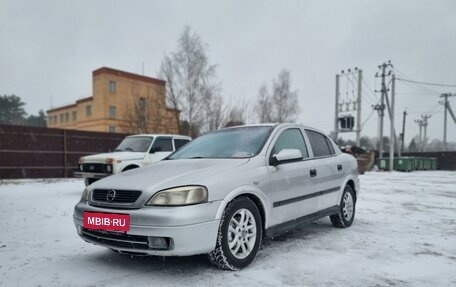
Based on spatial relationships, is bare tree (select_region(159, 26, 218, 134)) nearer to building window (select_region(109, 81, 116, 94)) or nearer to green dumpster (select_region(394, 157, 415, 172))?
green dumpster (select_region(394, 157, 415, 172))

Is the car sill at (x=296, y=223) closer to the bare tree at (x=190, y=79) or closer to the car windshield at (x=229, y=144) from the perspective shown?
the car windshield at (x=229, y=144)

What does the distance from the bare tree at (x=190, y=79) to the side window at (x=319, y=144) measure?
17.1 metres

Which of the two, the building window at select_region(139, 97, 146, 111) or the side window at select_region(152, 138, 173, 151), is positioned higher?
the building window at select_region(139, 97, 146, 111)

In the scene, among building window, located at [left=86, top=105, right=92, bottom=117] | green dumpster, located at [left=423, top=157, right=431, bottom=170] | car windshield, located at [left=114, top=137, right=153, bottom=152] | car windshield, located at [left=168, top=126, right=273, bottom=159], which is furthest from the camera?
building window, located at [left=86, top=105, right=92, bottom=117]

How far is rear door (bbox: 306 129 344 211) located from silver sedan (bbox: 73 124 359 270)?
0.03 metres

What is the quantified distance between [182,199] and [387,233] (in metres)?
3.60

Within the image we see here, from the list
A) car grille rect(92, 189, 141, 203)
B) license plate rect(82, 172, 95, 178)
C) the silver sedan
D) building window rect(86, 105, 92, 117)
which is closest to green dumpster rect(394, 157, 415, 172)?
license plate rect(82, 172, 95, 178)

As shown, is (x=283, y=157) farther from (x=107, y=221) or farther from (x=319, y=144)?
(x=107, y=221)

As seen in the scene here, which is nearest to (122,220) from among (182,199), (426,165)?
(182,199)

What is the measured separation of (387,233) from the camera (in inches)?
212

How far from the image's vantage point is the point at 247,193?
3734 millimetres

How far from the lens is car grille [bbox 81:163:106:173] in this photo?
9.50 meters

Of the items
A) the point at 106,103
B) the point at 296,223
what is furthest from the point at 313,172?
the point at 106,103

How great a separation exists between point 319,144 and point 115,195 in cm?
316
